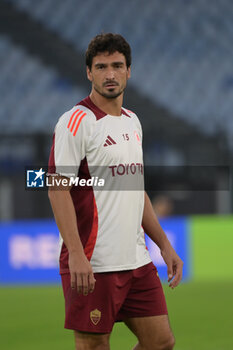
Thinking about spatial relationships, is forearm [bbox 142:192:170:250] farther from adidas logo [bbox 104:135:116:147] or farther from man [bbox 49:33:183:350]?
adidas logo [bbox 104:135:116:147]

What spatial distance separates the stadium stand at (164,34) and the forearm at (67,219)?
13.9 m

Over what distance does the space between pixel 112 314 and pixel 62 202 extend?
525 millimetres

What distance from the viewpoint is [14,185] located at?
13.5 metres

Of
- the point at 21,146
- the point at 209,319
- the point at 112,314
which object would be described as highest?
the point at 21,146

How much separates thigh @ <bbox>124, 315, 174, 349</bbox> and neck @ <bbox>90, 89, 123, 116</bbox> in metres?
0.88

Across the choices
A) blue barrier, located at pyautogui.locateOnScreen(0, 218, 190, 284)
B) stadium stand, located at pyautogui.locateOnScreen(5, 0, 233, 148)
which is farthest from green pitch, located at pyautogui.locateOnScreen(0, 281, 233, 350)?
stadium stand, located at pyautogui.locateOnScreen(5, 0, 233, 148)

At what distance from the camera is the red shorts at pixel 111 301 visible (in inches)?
112

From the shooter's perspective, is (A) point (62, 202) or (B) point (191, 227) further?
(B) point (191, 227)

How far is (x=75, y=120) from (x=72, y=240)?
18.6 inches

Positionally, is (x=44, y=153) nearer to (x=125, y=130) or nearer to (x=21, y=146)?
(x=21, y=146)

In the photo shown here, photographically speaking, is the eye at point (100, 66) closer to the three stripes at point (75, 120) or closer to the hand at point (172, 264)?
the three stripes at point (75, 120)

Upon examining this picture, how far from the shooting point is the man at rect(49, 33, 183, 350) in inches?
109

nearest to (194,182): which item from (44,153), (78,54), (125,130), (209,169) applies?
(209,169)

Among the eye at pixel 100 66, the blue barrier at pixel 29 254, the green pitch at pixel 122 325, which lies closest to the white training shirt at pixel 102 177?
the eye at pixel 100 66
